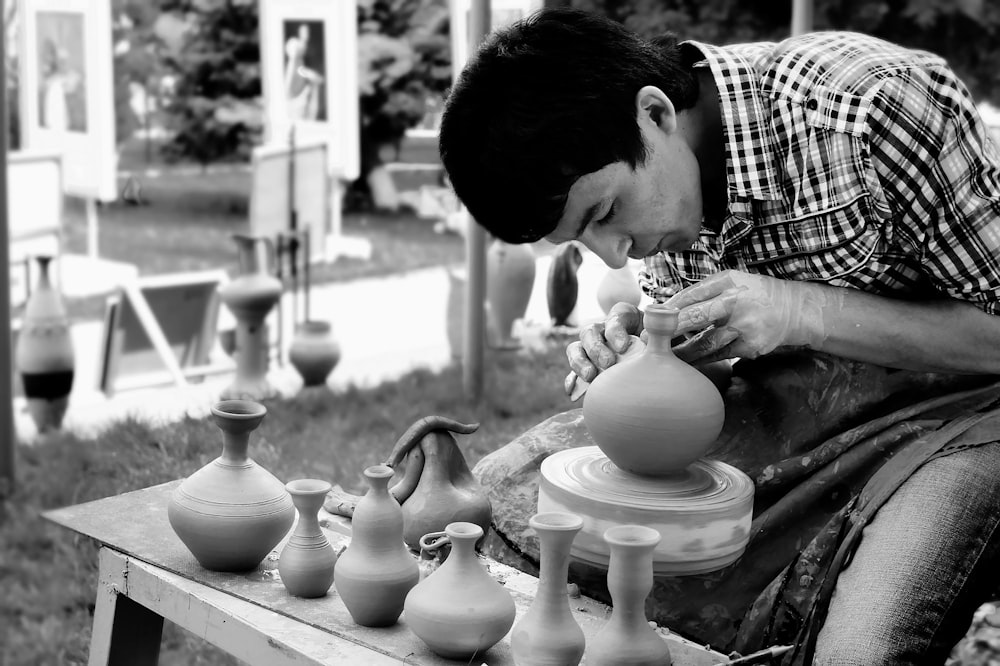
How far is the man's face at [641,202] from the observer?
6.41ft

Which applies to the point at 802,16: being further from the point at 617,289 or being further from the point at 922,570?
the point at 922,570

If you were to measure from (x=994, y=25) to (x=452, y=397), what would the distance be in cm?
669

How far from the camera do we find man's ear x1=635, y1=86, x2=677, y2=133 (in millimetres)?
1975

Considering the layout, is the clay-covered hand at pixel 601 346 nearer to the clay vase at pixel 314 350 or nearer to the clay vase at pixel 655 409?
the clay vase at pixel 655 409

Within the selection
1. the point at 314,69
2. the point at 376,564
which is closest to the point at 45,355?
the point at 376,564

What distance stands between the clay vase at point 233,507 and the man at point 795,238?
0.45m

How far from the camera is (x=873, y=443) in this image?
2.01 m

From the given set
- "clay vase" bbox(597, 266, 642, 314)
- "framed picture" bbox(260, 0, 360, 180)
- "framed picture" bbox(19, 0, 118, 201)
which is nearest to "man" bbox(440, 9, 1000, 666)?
"clay vase" bbox(597, 266, 642, 314)

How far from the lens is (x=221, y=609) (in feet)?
5.99

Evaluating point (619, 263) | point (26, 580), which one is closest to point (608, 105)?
point (619, 263)

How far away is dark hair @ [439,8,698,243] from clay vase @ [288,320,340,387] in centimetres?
302

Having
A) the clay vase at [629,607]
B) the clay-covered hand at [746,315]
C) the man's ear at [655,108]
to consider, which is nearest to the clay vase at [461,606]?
the clay vase at [629,607]

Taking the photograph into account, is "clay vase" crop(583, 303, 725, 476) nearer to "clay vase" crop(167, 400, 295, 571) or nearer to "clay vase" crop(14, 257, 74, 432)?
"clay vase" crop(167, 400, 295, 571)

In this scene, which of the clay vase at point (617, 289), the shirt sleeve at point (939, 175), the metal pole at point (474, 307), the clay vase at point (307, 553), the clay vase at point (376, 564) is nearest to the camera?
the clay vase at point (376, 564)
